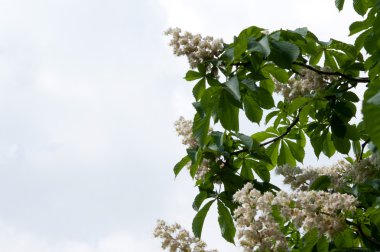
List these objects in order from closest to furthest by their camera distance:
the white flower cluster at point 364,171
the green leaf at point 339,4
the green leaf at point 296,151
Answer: the white flower cluster at point 364,171
the green leaf at point 339,4
the green leaf at point 296,151

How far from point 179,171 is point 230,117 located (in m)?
0.74

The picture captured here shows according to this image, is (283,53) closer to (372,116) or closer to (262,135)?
(262,135)

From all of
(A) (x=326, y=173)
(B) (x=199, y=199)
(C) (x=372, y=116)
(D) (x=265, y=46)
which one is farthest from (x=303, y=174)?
(C) (x=372, y=116)

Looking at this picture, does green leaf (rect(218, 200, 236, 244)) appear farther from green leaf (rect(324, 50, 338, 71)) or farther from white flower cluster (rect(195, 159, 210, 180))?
green leaf (rect(324, 50, 338, 71))

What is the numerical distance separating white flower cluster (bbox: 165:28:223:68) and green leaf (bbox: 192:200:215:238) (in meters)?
0.86

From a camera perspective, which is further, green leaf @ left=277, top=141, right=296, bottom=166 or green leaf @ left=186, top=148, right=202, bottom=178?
Result: green leaf @ left=277, top=141, right=296, bottom=166

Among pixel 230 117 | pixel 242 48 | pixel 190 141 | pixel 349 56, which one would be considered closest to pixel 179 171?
pixel 190 141

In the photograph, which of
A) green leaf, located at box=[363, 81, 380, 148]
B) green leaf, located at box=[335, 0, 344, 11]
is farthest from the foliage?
green leaf, located at box=[363, 81, 380, 148]

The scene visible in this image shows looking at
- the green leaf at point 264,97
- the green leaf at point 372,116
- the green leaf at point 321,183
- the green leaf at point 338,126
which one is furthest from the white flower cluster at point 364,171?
the green leaf at point 372,116

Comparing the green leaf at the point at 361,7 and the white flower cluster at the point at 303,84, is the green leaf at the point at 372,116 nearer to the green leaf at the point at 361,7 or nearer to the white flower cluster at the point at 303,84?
the white flower cluster at the point at 303,84

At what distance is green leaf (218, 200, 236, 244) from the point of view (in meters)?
3.26

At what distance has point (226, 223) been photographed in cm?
330

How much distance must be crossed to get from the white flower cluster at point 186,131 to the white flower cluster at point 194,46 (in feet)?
1.76

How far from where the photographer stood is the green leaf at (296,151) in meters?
3.99
